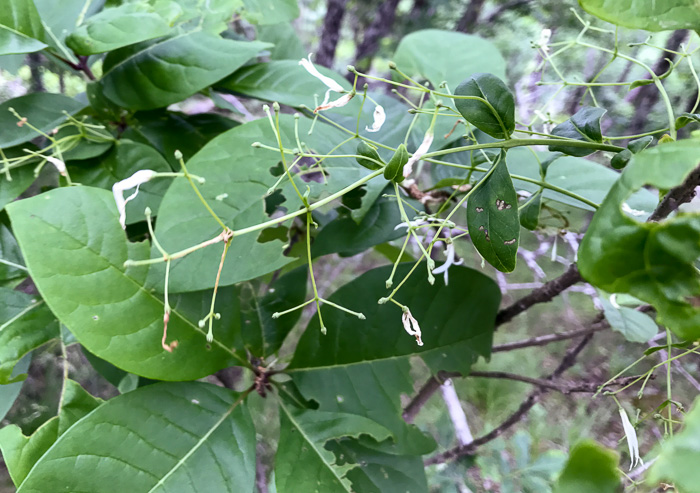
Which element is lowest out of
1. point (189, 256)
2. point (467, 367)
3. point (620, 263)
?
point (467, 367)

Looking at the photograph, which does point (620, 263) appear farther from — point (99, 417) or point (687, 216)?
point (99, 417)

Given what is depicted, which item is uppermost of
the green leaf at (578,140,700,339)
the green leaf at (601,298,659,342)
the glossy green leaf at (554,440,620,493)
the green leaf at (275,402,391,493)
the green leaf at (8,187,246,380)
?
the green leaf at (578,140,700,339)

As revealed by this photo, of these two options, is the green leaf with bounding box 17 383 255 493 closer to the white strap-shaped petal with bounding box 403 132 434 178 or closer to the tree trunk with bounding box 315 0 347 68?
the white strap-shaped petal with bounding box 403 132 434 178

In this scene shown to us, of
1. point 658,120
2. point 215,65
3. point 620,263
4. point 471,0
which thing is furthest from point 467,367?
point 658,120

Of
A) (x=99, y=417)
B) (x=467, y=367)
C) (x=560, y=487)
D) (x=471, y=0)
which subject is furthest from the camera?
(x=471, y=0)

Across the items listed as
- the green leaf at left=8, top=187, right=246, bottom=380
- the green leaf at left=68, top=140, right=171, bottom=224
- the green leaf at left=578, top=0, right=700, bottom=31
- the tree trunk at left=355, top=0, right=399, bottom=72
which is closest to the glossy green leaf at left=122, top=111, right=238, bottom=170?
the green leaf at left=68, top=140, right=171, bottom=224

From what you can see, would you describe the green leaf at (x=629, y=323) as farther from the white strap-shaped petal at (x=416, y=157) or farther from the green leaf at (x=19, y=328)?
the green leaf at (x=19, y=328)
